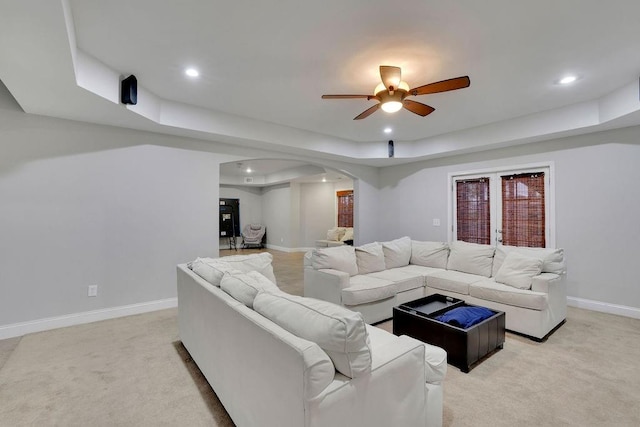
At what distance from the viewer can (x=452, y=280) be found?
12.0 feet

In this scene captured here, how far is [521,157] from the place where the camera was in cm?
467

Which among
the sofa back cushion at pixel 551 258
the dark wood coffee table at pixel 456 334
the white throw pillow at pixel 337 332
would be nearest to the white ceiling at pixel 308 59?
the sofa back cushion at pixel 551 258

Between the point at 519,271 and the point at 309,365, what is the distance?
10.3 ft

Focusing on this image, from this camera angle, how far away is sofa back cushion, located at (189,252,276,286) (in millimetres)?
2250

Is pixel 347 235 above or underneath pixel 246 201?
underneath

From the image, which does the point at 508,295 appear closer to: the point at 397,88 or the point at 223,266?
the point at 397,88

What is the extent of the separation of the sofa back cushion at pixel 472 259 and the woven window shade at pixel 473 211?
124 centimetres

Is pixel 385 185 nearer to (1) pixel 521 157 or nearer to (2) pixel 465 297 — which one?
(1) pixel 521 157

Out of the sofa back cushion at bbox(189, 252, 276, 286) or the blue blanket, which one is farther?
Result: the blue blanket

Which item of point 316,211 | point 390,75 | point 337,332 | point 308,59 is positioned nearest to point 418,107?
point 390,75

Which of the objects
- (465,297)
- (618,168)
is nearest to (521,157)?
(618,168)

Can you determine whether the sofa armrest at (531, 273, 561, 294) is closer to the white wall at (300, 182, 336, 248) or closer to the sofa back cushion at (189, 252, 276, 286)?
the sofa back cushion at (189, 252, 276, 286)

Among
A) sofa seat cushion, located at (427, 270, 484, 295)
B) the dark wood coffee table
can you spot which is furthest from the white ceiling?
the dark wood coffee table

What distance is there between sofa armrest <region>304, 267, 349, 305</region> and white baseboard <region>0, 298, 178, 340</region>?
1.90 metres
